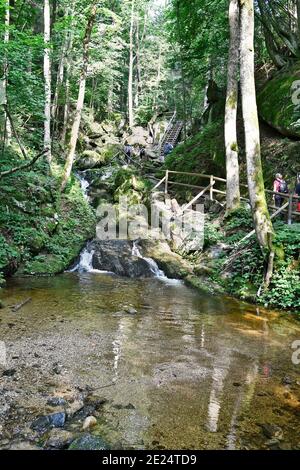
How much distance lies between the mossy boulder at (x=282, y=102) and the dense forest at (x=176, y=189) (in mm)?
61

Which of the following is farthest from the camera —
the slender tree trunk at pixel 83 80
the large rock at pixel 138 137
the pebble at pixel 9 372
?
the large rock at pixel 138 137

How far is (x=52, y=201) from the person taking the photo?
14320 millimetres

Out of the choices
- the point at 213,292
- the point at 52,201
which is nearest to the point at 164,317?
the point at 213,292

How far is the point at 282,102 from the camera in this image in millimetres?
15211

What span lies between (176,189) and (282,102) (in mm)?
6421

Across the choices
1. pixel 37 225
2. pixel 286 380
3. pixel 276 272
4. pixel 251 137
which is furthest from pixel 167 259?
pixel 286 380

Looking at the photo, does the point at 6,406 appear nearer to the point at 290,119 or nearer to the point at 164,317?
the point at 164,317

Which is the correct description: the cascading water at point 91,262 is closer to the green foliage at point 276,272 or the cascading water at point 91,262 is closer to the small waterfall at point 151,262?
the small waterfall at point 151,262

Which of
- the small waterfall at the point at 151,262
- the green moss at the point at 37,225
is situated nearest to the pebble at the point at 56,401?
the green moss at the point at 37,225

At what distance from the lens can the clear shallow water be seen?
12.9 feet

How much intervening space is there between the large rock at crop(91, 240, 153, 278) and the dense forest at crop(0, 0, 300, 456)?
6 centimetres

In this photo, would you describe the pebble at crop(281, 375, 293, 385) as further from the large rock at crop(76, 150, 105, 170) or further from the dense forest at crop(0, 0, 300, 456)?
the large rock at crop(76, 150, 105, 170)

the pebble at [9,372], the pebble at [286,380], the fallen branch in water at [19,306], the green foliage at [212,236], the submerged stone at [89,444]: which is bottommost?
the pebble at [286,380]

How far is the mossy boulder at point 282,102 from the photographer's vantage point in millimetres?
14406
